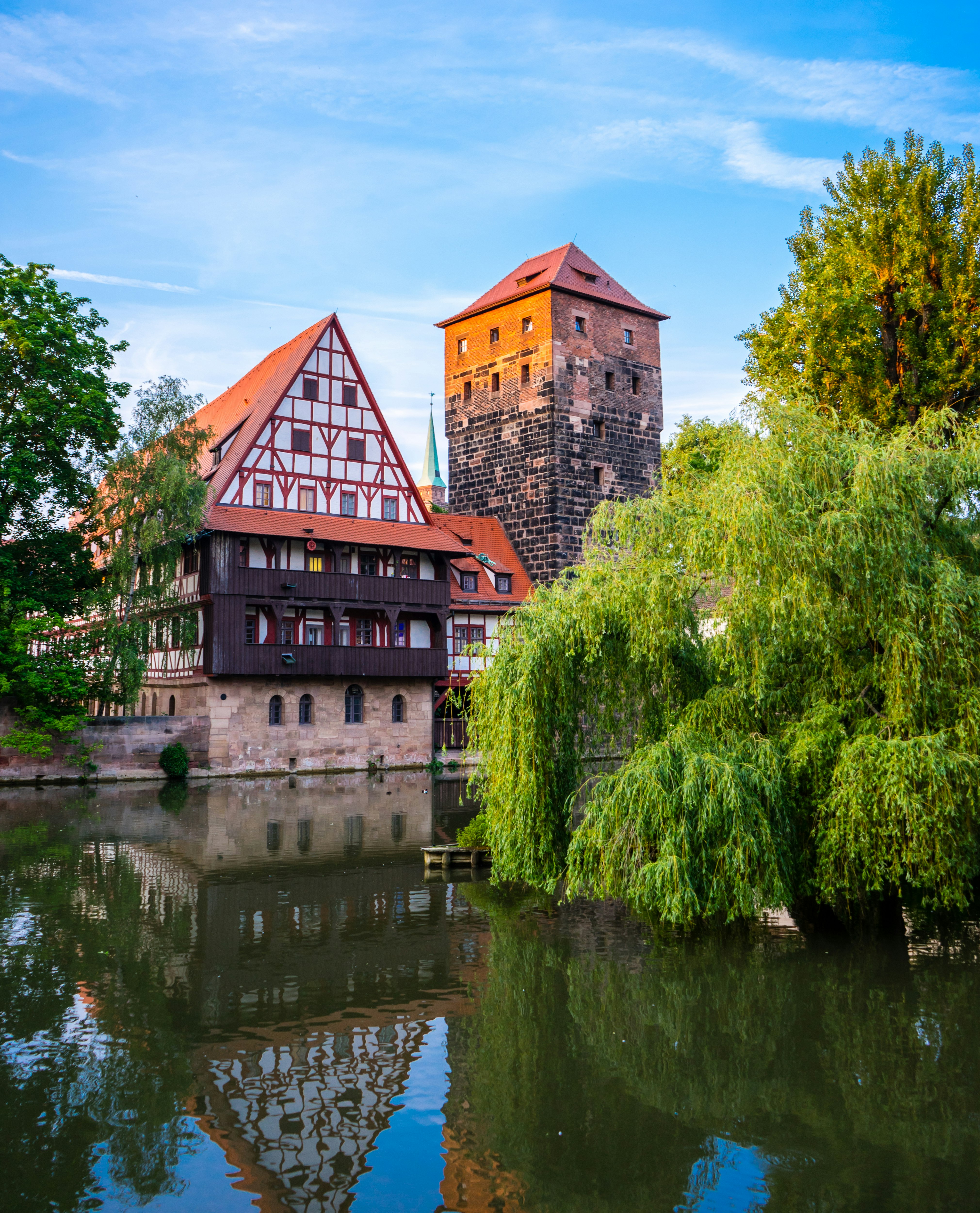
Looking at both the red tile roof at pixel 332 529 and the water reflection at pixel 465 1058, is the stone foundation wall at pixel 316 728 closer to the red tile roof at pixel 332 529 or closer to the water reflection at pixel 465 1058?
the red tile roof at pixel 332 529

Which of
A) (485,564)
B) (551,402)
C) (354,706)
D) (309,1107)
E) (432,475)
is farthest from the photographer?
(432,475)

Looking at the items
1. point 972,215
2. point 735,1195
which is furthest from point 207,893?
point 972,215

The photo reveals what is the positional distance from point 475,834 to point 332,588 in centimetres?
1859

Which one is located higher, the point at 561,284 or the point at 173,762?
the point at 561,284

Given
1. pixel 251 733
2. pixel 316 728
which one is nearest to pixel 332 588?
pixel 316 728

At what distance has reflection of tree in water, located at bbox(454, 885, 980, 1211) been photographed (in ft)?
21.7

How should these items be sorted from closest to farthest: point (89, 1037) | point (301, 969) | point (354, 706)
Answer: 1. point (89, 1037)
2. point (301, 969)
3. point (354, 706)

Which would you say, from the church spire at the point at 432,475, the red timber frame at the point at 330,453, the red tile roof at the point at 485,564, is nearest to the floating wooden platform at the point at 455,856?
the red timber frame at the point at 330,453

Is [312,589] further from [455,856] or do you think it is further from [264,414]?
[455,856]

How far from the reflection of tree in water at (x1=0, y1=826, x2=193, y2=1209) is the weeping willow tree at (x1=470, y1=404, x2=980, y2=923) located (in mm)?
4661

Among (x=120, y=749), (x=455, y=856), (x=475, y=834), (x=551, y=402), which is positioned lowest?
(x=455, y=856)

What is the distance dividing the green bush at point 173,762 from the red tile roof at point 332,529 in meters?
7.04

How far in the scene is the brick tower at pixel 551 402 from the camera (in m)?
41.9

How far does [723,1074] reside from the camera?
8.21 meters
